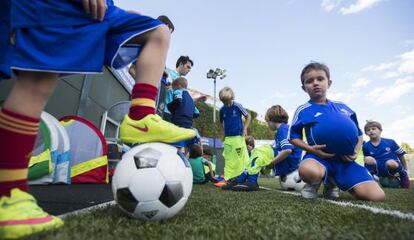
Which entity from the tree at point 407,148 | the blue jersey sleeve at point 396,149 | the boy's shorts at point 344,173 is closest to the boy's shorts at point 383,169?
the blue jersey sleeve at point 396,149

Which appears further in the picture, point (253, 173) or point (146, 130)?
point (253, 173)

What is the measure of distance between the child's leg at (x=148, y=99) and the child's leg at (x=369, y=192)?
2.09 m

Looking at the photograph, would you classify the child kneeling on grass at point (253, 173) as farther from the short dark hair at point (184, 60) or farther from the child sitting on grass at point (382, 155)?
Result: the child sitting on grass at point (382, 155)

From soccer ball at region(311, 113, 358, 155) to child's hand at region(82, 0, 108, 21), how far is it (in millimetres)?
2312

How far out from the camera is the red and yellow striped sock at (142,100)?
5.15 ft

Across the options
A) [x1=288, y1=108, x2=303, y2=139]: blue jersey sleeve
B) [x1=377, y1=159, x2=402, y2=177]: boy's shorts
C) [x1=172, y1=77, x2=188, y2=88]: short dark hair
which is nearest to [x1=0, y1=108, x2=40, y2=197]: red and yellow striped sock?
[x1=288, y1=108, x2=303, y2=139]: blue jersey sleeve

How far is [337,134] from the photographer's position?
2758mm

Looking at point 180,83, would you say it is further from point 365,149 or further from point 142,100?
point 365,149

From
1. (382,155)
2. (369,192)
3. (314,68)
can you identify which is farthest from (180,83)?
(382,155)

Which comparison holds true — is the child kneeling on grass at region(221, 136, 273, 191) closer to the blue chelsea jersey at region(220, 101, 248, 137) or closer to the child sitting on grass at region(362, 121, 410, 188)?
the blue chelsea jersey at region(220, 101, 248, 137)

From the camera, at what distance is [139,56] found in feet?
5.35

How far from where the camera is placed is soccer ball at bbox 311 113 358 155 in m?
2.77

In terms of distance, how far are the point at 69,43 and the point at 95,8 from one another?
22 cm

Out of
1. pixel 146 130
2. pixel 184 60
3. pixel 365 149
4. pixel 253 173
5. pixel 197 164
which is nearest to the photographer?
pixel 146 130
